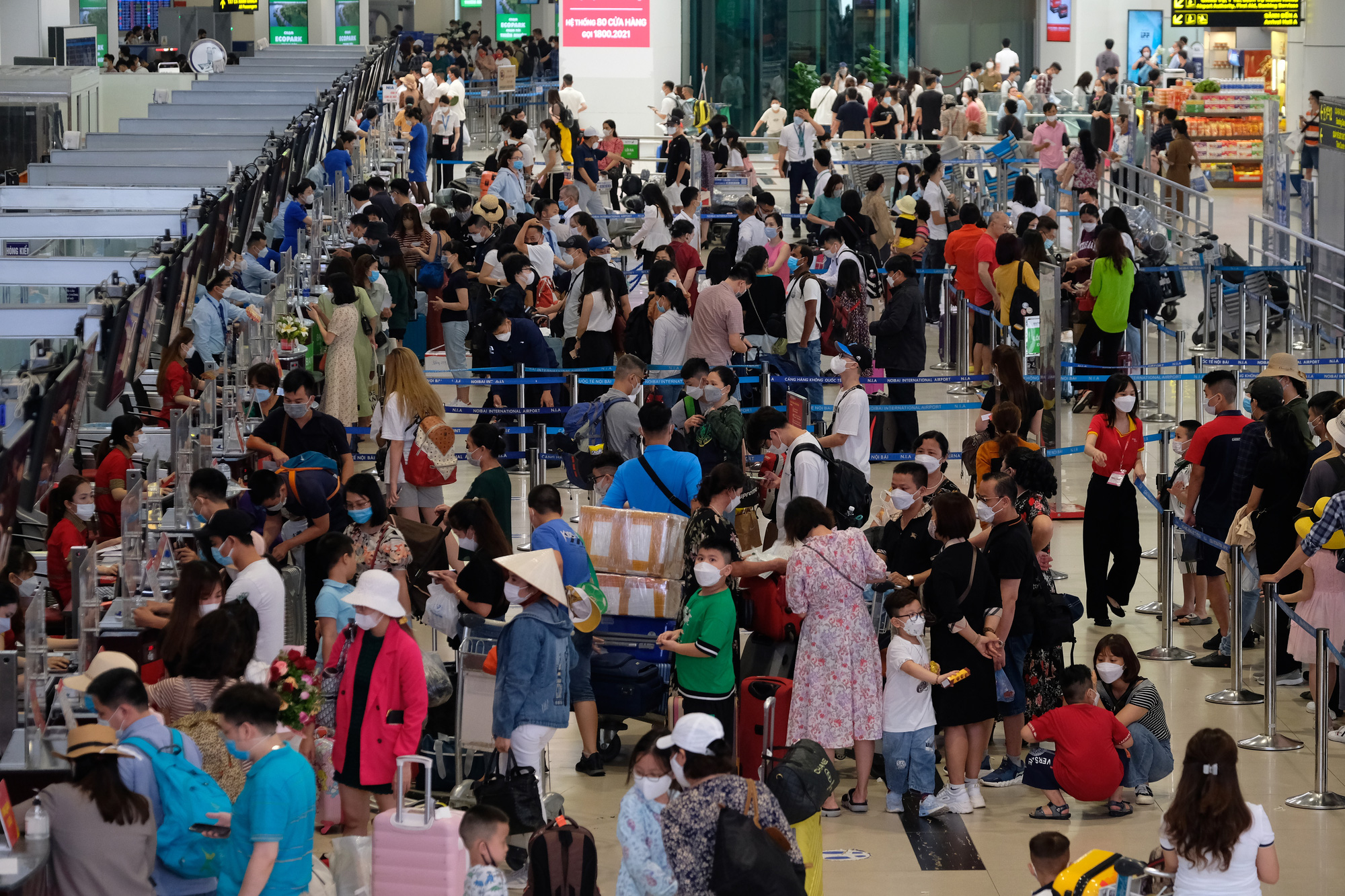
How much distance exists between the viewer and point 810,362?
43.2 ft

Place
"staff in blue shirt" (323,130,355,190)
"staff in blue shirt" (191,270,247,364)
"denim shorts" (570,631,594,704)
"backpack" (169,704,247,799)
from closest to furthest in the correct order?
"backpack" (169,704,247,799) → "denim shorts" (570,631,594,704) → "staff in blue shirt" (191,270,247,364) → "staff in blue shirt" (323,130,355,190)

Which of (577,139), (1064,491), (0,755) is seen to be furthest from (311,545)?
(577,139)

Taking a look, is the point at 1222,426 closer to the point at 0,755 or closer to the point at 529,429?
the point at 529,429

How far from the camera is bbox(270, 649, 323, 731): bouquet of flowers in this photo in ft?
21.2

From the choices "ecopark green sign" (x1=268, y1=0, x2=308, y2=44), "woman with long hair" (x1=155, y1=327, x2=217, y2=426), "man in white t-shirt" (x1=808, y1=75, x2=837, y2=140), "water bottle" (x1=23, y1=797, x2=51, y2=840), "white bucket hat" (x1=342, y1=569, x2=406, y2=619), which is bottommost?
"water bottle" (x1=23, y1=797, x2=51, y2=840)

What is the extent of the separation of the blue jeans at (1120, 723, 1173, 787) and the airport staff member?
15.2 feet

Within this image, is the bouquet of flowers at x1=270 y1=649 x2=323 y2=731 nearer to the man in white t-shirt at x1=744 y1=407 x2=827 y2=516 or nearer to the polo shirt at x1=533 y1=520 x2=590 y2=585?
the polo shirt at x1=533 y1=520 x2=590 y2=585

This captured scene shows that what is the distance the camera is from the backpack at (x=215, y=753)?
6.18 meters

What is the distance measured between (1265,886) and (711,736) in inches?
112

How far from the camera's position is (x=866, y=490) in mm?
9484

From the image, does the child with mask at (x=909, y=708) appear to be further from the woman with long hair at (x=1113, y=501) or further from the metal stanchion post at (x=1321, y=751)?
the woman with long hair at (x=1113, y=501)

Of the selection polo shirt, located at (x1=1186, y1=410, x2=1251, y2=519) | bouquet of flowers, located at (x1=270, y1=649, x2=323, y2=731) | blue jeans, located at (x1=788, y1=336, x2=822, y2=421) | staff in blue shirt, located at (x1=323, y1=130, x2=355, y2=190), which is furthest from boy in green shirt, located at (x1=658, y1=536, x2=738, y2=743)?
staff in blue shirt, located at (x1=323, y1=130, x2=355, y2=190)

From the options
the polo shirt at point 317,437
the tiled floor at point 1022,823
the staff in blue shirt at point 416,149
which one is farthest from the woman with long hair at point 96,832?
the staff in blue shirt at point 416,149

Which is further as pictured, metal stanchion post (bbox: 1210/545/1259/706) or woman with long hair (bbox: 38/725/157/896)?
metal stanchion post (bbox: 1210/545/1259/706)
